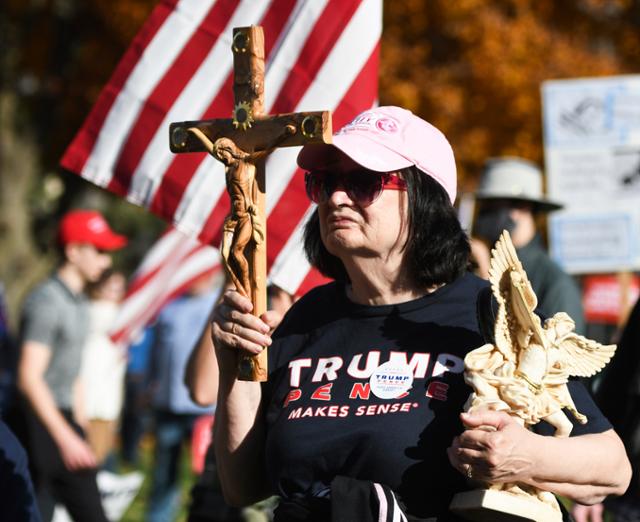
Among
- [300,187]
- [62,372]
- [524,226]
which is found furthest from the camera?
[62,372]

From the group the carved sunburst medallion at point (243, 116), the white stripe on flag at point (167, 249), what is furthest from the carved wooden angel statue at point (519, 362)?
the white stripe on flag at point (167, 249)

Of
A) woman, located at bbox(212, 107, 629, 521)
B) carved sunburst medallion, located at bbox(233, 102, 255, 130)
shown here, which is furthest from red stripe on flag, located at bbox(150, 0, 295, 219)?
carved sunburst medallion, located at bbox(233, 102, 255, 130)

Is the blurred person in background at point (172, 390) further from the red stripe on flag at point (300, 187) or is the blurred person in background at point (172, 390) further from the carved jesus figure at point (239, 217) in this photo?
the carved jesus figure at point (239, 217)

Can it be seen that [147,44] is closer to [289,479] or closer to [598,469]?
[289,479]

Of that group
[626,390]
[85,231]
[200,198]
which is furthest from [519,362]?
[85,231]

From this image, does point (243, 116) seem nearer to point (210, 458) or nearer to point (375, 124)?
point (375, 124)

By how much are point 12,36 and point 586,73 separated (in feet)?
31.5

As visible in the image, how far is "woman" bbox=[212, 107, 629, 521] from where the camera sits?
3.02 meters

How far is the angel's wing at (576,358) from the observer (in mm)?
2971

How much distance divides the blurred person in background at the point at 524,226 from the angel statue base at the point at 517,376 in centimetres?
219

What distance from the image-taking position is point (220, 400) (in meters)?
3.37

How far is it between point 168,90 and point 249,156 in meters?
2.11

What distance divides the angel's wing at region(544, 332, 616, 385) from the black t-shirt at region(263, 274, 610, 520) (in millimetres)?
62

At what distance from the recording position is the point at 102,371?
1236cm
